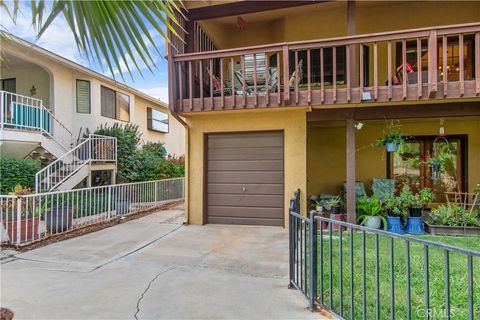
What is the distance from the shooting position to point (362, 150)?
9.91 m

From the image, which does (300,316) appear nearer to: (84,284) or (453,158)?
(84,284)

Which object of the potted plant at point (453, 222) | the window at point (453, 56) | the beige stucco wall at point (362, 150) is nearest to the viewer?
the potted plant at point (453, 222)

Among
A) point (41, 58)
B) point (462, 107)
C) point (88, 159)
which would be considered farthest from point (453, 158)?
point (41, 58)

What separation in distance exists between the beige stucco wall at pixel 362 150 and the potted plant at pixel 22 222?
23.9 ft

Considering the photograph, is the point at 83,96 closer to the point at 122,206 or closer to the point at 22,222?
the point at 122,206

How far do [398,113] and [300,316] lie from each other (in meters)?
5.25

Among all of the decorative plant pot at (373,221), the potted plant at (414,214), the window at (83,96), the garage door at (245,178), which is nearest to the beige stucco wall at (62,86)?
the window at (83,96)

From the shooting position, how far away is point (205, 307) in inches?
130

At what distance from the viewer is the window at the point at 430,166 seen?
30.4ft

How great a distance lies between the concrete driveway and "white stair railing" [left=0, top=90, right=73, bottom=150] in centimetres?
472

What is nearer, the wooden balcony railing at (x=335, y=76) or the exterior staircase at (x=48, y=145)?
the wooden balcony railing at (x=335, y=76)

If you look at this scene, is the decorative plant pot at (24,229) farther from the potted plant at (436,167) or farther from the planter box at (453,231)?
the potted plant at (436,167)

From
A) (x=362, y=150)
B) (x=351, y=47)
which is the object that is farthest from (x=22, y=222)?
(x=362, y=150)

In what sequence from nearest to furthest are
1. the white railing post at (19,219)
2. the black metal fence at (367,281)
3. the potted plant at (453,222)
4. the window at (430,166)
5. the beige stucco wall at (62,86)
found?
the black metal fence at (367,281) < the white railing post at (19,219) < the potted plant at (453,222) < the window at (430,166) < the beige stucco wall at (62,86)
